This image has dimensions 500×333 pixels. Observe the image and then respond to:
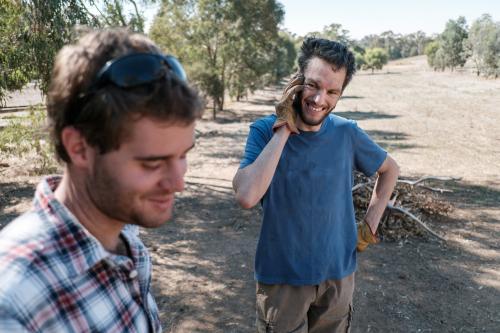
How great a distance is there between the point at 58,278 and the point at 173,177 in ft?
1.26

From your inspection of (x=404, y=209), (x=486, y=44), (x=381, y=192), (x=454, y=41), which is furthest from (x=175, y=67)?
(x=454, y=41)

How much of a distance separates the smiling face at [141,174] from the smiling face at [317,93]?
1365 mm

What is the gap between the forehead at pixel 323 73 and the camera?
98.6 inches

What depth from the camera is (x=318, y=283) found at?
245cm

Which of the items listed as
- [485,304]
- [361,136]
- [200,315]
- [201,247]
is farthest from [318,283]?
[201,247]

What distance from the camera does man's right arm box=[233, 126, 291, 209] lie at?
7.62ft

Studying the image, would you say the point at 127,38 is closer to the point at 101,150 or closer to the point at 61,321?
the point at 101,150

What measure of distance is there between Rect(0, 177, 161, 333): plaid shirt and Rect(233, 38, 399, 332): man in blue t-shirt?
1205mm

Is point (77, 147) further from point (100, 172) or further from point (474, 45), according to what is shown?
point (474, 45)

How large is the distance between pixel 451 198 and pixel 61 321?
8.56 m

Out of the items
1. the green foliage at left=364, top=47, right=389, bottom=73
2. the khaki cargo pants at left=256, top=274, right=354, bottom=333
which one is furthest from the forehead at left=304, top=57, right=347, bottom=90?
the green foliage at left=364, top=47, right=389, bottom=73

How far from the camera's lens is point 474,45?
187 feet

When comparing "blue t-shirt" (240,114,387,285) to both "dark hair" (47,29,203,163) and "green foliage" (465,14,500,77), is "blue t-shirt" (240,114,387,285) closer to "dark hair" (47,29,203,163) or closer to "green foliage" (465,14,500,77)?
"dark hair" (47,29,203,163)

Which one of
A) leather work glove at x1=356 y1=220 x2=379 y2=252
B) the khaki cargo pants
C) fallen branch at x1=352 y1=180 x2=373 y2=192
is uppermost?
leather work glove at x1=356 y1=220 x2=379 y2=252
